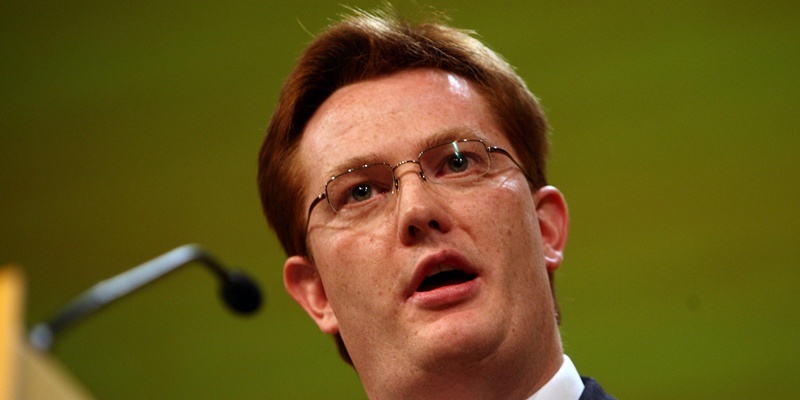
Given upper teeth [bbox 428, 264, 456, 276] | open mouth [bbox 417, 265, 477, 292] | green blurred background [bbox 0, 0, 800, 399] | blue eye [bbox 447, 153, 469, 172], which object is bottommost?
green blurred background [bbox 0, 0, 800, 399]

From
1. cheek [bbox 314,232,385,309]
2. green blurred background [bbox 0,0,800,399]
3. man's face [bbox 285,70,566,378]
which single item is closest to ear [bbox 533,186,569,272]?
man's face [bbox 285,70,566,378]

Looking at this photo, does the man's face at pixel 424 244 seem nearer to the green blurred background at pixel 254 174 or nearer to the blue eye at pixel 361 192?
the blue eye at pixel 361 192

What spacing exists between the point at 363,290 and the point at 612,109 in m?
2.59

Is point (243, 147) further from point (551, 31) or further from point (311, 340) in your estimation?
point (551, 31)

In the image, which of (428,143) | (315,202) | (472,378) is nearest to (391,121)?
(428,143)

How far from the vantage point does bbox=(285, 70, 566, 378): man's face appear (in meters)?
1.69

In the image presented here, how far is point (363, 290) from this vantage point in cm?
178

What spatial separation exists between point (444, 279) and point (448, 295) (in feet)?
0.27

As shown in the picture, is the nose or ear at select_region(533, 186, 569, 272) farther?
ear at select_region(533, 186, 569, 272)

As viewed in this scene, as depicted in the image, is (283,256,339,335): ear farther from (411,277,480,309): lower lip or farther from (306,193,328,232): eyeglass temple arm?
(411,277,480,309): lower lip

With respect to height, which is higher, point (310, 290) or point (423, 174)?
point (423, 174)

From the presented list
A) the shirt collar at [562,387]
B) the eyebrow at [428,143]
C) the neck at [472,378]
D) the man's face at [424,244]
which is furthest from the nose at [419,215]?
the shirt collar at [562,387]

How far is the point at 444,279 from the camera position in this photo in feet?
5.74

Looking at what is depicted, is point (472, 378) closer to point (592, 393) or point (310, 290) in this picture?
point (592, 393)
